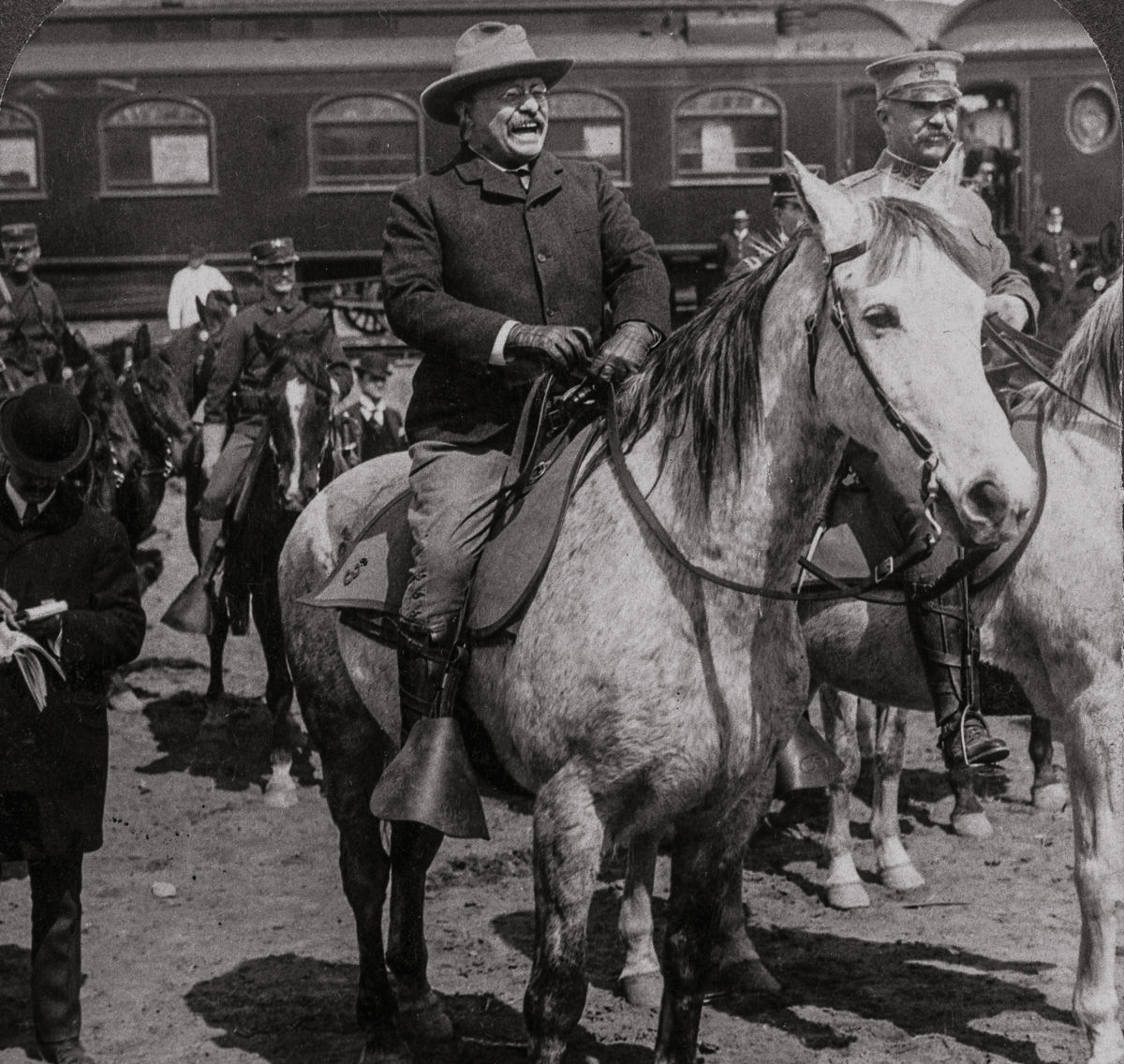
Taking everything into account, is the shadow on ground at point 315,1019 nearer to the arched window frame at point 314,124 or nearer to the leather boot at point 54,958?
the leather boot at point 54,958

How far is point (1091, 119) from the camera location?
17.9 metres

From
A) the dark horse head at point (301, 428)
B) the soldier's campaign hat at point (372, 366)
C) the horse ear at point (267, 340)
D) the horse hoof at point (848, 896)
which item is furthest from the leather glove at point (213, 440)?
the horse hoof at point (848, 896)

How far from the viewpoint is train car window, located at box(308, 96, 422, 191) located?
727 inches

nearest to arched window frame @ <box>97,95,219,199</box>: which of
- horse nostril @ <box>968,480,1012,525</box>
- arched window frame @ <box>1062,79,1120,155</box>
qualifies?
arched window frame @ <box>1062,79,1120,155</box>

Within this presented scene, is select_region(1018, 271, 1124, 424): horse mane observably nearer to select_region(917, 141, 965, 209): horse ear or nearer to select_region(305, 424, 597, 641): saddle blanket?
select_region(917, 141, 965, 209): horse ear

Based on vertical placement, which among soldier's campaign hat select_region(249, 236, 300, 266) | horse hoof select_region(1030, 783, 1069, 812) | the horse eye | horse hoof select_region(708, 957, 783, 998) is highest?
soldier's campaign hat select_region(249, 236, 300, 266)

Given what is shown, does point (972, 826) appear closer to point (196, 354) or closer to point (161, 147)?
point (196, 354)

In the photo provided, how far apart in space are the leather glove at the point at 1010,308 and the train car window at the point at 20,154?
374 inches

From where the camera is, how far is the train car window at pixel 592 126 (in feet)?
62.3

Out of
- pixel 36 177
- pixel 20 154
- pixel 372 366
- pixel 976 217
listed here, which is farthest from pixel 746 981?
pixel 36 177

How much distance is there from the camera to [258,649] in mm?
13078

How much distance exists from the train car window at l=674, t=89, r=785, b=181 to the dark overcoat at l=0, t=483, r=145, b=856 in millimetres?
14578

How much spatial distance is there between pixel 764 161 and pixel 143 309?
739 cm

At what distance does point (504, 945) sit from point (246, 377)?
5042mm
